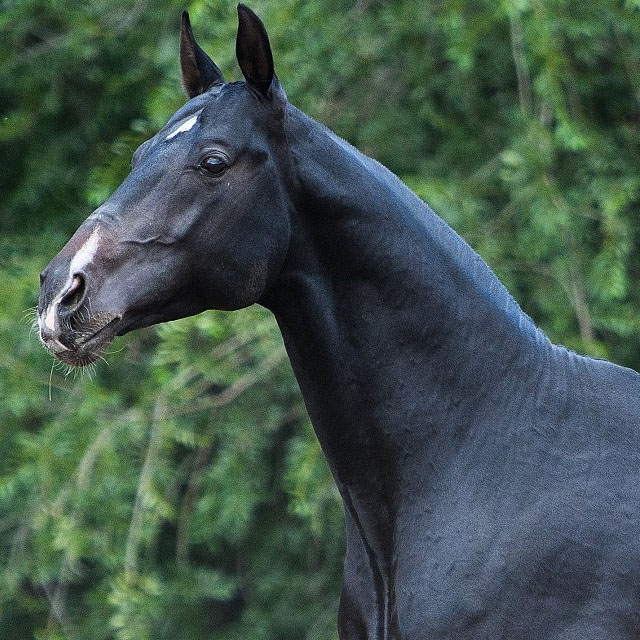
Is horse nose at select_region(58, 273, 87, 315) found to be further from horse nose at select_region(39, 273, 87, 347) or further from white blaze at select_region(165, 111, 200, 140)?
white blaze at select_region(165, 111, 200, 140)

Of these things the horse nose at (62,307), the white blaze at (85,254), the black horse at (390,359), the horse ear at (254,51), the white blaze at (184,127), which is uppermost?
the horse ear at (254,51)

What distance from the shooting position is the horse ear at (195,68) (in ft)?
6.22

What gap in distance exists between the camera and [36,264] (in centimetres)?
384

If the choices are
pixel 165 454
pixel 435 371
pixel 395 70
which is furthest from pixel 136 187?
pixel 395 70

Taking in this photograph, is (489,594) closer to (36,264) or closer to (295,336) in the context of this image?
(295,336)

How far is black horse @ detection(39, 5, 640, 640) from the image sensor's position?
1611mm

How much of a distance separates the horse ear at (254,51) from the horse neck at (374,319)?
0.21 ft

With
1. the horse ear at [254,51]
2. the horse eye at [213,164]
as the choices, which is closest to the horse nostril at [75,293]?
the horse eye at [213,164]

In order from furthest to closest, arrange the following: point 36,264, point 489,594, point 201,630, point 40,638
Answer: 1. point 201,630
2. point 36,264
3. point 40,638
4. point 489,594

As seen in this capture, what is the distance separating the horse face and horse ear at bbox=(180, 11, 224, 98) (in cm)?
17

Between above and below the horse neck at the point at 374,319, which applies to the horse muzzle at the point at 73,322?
above

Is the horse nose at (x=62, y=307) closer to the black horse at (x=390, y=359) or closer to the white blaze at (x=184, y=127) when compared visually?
the black horse at (x=390, y=359)

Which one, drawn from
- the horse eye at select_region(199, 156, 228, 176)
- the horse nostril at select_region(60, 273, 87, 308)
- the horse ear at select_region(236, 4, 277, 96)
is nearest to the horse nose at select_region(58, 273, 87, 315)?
the horse nostril at select_region(60, 273, 87, 308)

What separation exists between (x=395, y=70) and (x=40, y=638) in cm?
225
